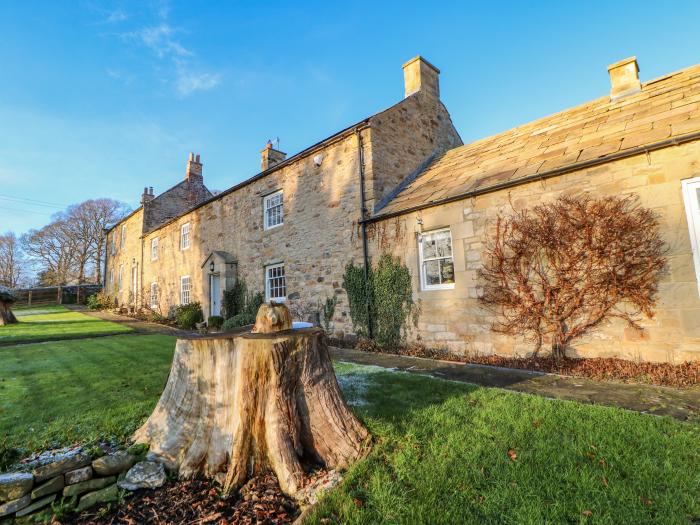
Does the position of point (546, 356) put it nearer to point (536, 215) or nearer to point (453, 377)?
point (453, 377)

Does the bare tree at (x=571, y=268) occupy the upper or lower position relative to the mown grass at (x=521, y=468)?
upper

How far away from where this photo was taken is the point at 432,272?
348 inches

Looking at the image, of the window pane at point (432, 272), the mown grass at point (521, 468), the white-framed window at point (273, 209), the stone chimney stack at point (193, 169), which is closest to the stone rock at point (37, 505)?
the mown grass at point (521, 468)

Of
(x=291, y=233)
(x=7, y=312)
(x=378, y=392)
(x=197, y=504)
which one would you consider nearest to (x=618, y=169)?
(x=378, y=392)

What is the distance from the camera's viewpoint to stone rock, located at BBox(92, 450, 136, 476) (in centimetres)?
299

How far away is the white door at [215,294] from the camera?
16047 mm

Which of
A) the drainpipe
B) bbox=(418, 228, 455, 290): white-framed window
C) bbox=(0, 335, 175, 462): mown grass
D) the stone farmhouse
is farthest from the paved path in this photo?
bbox=(0, 335, 175, 462): mown grass

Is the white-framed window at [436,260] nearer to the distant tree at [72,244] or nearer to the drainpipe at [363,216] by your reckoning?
the drainpipe at [363,216]

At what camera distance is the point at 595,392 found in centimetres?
470

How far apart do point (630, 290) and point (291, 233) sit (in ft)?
32.1

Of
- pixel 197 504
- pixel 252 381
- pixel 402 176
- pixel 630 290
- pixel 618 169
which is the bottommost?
pixel 197 504

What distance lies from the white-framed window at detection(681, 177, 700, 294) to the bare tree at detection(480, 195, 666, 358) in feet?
1.30

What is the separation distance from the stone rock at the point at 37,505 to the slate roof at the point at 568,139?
808cm

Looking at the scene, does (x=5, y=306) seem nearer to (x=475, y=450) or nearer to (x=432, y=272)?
(x=432, y=272)
